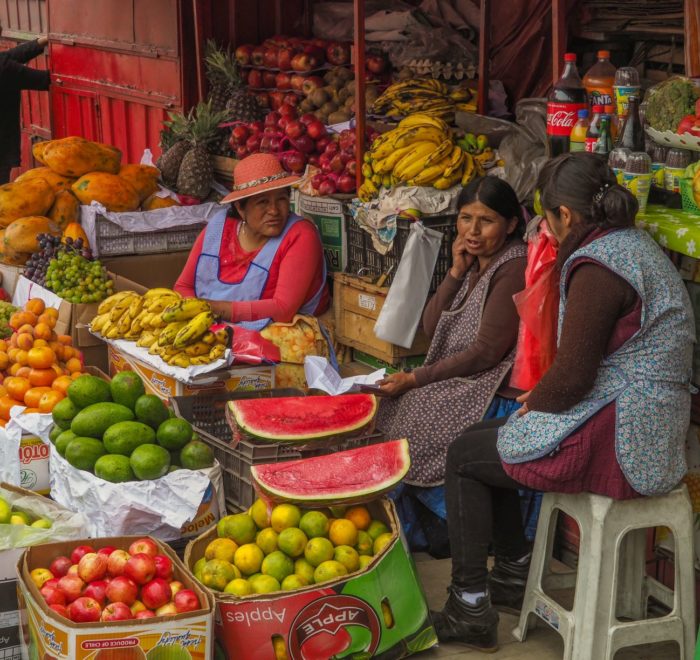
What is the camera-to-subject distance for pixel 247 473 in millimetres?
4027

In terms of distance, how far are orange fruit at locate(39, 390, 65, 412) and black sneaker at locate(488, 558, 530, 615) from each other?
2004 millimetres

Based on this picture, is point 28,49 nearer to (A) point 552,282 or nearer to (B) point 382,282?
(B) point 382,282

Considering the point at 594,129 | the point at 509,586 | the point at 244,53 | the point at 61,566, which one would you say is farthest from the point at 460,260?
the point at 244,53

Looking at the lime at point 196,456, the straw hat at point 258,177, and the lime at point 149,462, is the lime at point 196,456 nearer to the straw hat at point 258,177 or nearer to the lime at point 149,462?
the lime at point 149,462

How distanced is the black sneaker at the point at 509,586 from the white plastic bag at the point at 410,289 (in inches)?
55.5

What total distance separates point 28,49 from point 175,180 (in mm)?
3759

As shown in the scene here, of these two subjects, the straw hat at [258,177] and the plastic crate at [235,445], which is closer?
the plastic crate at [235,445]

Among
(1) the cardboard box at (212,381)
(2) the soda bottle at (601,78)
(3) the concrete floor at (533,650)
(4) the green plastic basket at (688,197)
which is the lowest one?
(3) the concrete floor at (533,650)

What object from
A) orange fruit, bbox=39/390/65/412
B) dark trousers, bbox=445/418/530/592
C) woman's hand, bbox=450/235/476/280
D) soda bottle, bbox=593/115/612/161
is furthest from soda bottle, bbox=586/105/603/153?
orange fruit, bbox=39/390/65/412

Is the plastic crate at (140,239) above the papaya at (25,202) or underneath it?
underneath

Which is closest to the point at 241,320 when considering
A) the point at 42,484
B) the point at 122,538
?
the point at 42,484

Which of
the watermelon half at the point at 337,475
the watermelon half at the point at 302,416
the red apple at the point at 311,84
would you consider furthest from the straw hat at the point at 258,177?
the watermelon half at the point at 337,475

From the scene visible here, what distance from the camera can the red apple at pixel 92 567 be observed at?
3.29 metres

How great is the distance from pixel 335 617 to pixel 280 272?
233cm
